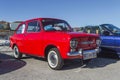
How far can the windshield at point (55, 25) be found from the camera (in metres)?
8.52

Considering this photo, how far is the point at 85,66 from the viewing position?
834cm

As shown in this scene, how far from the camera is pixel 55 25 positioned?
8.92 m

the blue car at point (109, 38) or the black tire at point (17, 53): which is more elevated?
the blue car at point (109, 38)

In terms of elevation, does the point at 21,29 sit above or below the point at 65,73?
above

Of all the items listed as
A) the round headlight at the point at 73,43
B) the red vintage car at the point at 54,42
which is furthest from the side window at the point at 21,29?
the round headlight at the point at 73,43

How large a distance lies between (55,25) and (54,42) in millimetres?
1572

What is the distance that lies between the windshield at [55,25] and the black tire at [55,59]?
106 centimetres

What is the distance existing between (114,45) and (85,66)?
6.97ft

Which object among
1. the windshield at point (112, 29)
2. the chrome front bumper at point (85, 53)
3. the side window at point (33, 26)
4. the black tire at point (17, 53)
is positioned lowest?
the black tire at point (17, 53)

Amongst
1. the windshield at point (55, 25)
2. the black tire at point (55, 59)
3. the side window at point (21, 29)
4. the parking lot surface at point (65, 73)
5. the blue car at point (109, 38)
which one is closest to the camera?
the parking lot surface at point (65, 73)

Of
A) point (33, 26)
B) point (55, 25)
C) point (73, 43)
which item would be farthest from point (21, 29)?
point (73, 43)

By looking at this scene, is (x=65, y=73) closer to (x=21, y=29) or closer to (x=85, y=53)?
(x=85, y=53)

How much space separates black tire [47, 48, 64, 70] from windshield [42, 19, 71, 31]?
1061 millimetres

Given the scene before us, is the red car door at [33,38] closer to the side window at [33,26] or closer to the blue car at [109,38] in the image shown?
the side window at [33,26]
